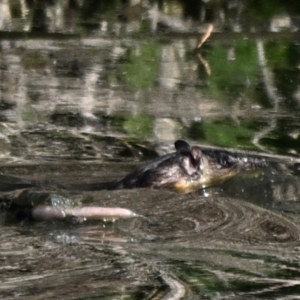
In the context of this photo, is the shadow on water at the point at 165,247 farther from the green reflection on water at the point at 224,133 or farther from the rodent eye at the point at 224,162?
the green reflection on water at the point at 224,133

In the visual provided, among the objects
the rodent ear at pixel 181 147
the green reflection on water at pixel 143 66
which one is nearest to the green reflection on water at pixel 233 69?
the green reflection on water at pixel 143 66

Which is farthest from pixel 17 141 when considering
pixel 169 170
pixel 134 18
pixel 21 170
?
pixel 134 18

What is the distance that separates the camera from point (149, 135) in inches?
236

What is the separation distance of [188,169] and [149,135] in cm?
96

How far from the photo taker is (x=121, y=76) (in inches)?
303

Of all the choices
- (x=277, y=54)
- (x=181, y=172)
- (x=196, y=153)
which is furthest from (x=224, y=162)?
(x=277, y=54)

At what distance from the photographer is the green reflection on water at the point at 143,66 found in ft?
24.9

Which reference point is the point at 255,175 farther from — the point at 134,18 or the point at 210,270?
the point at 134,18

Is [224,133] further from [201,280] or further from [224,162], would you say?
[201,280]

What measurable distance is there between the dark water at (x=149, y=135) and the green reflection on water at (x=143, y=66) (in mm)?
17

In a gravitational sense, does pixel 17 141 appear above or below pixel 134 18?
below

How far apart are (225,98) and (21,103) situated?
141cm

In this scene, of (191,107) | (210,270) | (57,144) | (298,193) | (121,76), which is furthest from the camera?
(121,76)

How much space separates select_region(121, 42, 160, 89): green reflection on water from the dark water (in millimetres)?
17
